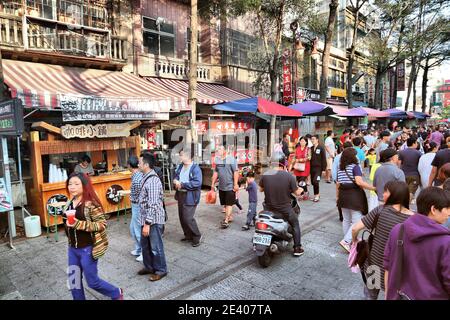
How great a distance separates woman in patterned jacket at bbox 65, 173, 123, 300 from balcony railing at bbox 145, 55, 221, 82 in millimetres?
9559

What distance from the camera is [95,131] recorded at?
7.80 meters

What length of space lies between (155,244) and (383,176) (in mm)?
3427

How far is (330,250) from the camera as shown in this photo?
5.42 metres

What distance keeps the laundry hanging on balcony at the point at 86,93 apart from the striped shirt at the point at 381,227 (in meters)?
6.90

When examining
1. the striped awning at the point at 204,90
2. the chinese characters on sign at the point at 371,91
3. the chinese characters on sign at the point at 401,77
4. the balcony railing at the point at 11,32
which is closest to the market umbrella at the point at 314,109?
the striped awning at the point at 204,90

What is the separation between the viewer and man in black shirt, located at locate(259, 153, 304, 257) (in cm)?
501

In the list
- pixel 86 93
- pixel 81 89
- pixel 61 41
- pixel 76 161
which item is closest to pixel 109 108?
pixel 86 93

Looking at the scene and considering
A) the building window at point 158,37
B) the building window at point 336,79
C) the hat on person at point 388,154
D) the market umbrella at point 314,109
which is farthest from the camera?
the building window at point 336,79

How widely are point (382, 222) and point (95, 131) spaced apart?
681 cm

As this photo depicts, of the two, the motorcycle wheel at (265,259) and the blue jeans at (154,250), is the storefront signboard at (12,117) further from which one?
the motorcycle wheel at (265,259)

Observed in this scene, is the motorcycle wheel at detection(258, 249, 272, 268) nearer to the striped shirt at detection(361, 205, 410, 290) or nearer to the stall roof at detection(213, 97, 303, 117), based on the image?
the striped shirt at detection(361, 205, 410, 290)

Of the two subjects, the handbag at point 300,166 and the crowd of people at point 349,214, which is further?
the handbag at point 300,166

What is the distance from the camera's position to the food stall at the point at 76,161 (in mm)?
6707
